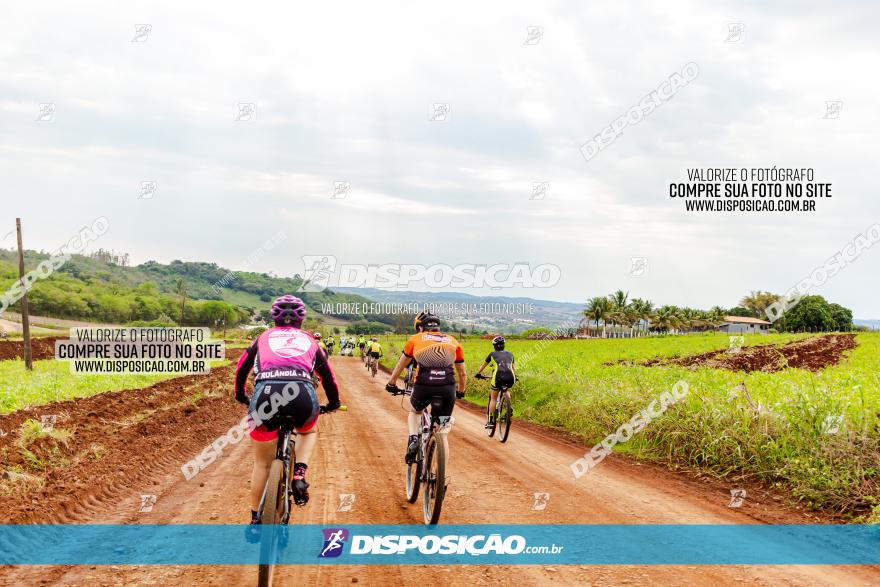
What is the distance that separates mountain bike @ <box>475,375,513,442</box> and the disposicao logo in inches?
303

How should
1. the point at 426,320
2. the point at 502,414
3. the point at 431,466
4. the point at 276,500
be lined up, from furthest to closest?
1. the point at 502,414
2. the point at 426,320
3. the point at 431,466
4. the point at 276,500

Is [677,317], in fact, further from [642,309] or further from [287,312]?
[287,312]

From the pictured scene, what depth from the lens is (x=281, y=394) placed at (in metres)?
5.68

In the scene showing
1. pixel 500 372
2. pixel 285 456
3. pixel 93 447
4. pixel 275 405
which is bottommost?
pixel 93 447

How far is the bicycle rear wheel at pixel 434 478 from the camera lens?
7508 mm

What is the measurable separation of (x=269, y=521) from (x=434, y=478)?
300 cm

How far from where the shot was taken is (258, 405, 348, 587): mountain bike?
206 inches

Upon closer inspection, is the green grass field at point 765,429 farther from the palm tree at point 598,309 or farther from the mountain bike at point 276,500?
the palm tree at point 598,309

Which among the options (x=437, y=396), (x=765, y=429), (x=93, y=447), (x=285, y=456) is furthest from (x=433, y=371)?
(x=93, y=447)

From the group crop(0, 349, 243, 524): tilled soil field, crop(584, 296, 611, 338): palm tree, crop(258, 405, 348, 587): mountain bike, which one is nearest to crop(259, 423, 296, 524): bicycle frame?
crop(258, 405, 348, 587): mountain bike

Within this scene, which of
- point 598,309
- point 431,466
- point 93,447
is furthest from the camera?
point 598,309

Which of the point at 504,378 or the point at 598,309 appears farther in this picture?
the point at 598,309

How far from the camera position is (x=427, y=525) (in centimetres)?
774

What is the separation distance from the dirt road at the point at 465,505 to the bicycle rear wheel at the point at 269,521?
0.71m
